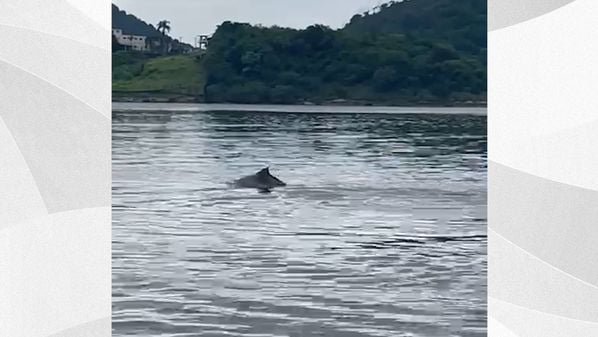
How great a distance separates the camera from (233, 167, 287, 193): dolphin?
53.0 ft

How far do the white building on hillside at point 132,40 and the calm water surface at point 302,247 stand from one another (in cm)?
1825

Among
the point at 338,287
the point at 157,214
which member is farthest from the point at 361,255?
the point at 157,214

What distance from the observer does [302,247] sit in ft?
32.9

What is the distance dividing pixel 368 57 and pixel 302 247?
105 ft

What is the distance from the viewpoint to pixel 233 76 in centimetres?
4150

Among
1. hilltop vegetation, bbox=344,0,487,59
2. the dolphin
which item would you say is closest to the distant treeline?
hilltop vegetation, bbox=344,0,487,59

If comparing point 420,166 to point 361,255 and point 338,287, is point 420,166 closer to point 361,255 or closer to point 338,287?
point 361,255

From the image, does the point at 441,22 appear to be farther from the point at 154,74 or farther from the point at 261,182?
the point at 261,182

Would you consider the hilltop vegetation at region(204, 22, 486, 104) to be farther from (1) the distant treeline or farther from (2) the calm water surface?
(2) the calm water surface

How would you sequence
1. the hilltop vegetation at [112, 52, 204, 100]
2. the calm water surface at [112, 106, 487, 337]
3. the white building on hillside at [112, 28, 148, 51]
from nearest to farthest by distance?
the calm water surface at [112, 106, 487, 337] < the hilltop vegetation at [112, 52, 204, 100] < the white building on hillside at [112, 28, 148, 51]

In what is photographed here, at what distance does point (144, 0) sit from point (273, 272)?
42507 millimetres

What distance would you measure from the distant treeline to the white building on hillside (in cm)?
246
